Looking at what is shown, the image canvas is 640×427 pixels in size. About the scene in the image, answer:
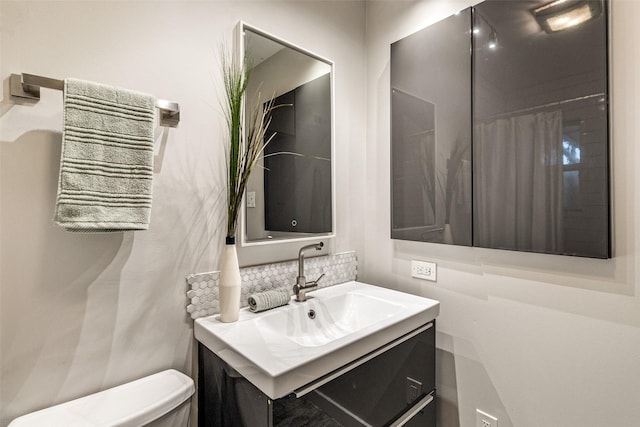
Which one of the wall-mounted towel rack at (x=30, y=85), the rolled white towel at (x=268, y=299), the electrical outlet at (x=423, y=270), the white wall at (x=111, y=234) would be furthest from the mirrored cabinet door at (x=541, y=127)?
the wall-mounted towel rack at (x=30, y=85)

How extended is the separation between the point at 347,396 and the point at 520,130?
45.0 inches

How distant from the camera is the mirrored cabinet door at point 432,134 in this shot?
1371mm

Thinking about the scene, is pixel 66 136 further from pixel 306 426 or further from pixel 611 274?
pixel 611 274

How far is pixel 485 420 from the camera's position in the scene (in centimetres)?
135

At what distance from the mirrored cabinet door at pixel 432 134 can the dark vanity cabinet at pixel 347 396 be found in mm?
489

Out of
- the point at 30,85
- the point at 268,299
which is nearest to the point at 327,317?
the point at 268,299

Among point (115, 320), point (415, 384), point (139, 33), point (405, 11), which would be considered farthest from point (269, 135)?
point (415, 384)

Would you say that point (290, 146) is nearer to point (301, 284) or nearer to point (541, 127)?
point (301, 284)

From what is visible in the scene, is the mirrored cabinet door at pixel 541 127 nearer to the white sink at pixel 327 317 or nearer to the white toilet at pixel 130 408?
the white sink at pixel 327 317

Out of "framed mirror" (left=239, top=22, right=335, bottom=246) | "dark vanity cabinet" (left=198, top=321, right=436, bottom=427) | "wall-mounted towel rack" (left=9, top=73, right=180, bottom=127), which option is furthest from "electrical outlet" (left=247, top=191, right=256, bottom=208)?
"wall-mounted towel rack" (left=9, top=73, right=180, bottom=127)

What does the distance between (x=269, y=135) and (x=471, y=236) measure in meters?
0.98

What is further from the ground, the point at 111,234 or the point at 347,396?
the point at 111,234

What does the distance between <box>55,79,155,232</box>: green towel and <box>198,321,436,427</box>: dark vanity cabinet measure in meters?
0.58

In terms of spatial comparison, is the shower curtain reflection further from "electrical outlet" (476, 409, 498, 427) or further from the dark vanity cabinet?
"electrical outlet" (476, 409, 498, 427)
